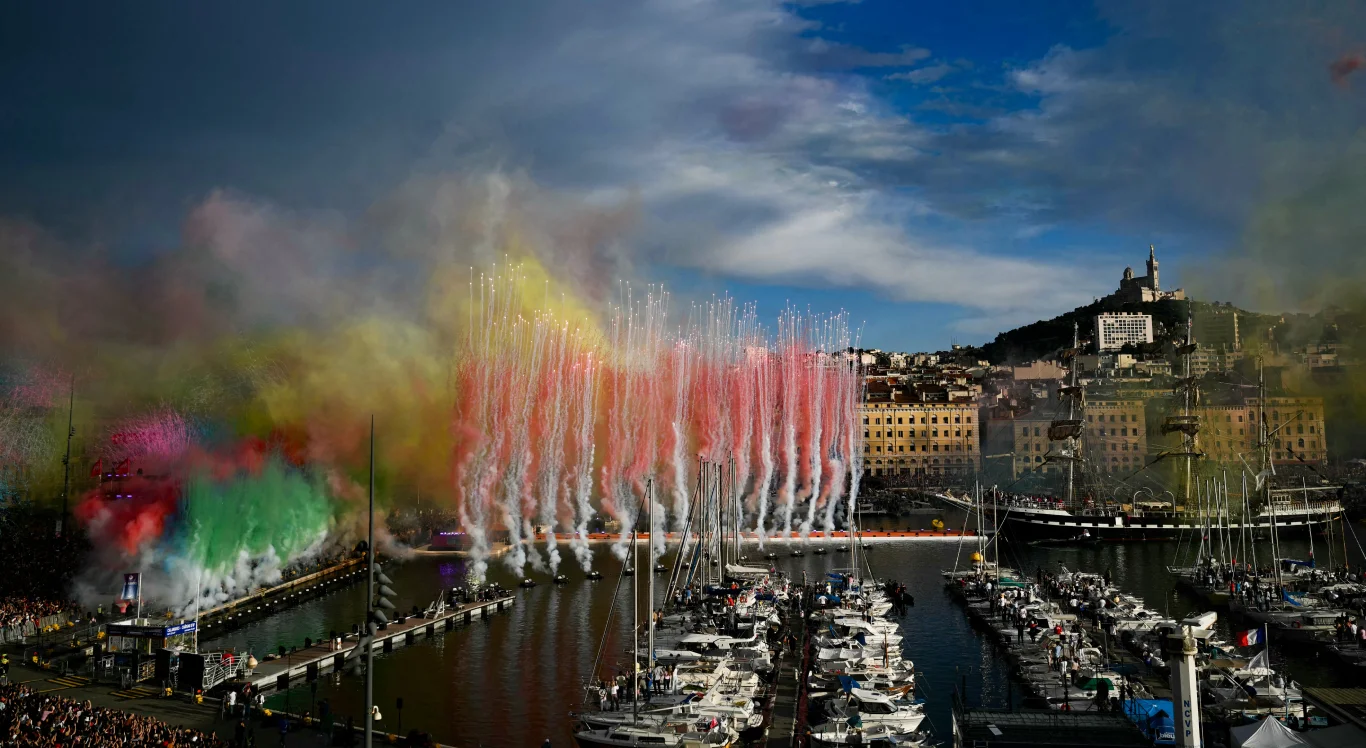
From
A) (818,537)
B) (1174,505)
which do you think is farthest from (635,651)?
(1174,505)

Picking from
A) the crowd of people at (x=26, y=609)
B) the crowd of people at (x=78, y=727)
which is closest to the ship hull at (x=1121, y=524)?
the crowd of people at (x=26, y=609)

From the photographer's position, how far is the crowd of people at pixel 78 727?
21016mm

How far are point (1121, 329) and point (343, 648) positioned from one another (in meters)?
189

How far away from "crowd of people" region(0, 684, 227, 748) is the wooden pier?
18.0 feet

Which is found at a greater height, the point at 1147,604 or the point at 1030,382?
the point at 1030,382

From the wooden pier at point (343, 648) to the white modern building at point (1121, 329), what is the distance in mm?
171738

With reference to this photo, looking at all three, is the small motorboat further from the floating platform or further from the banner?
the banner

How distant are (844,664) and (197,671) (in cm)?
2018

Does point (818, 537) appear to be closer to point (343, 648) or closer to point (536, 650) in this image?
point (536, 650)

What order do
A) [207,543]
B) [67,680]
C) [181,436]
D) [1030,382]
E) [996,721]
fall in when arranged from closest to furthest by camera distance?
1. [996,721]
2. [67,680]
3. [207,543]
4. [181,436]
5. [1030,382]

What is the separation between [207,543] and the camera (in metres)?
45.2

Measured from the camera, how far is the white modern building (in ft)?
625

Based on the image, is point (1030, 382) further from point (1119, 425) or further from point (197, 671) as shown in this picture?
point (197, 671)

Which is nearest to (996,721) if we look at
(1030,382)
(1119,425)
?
(1119,425)
